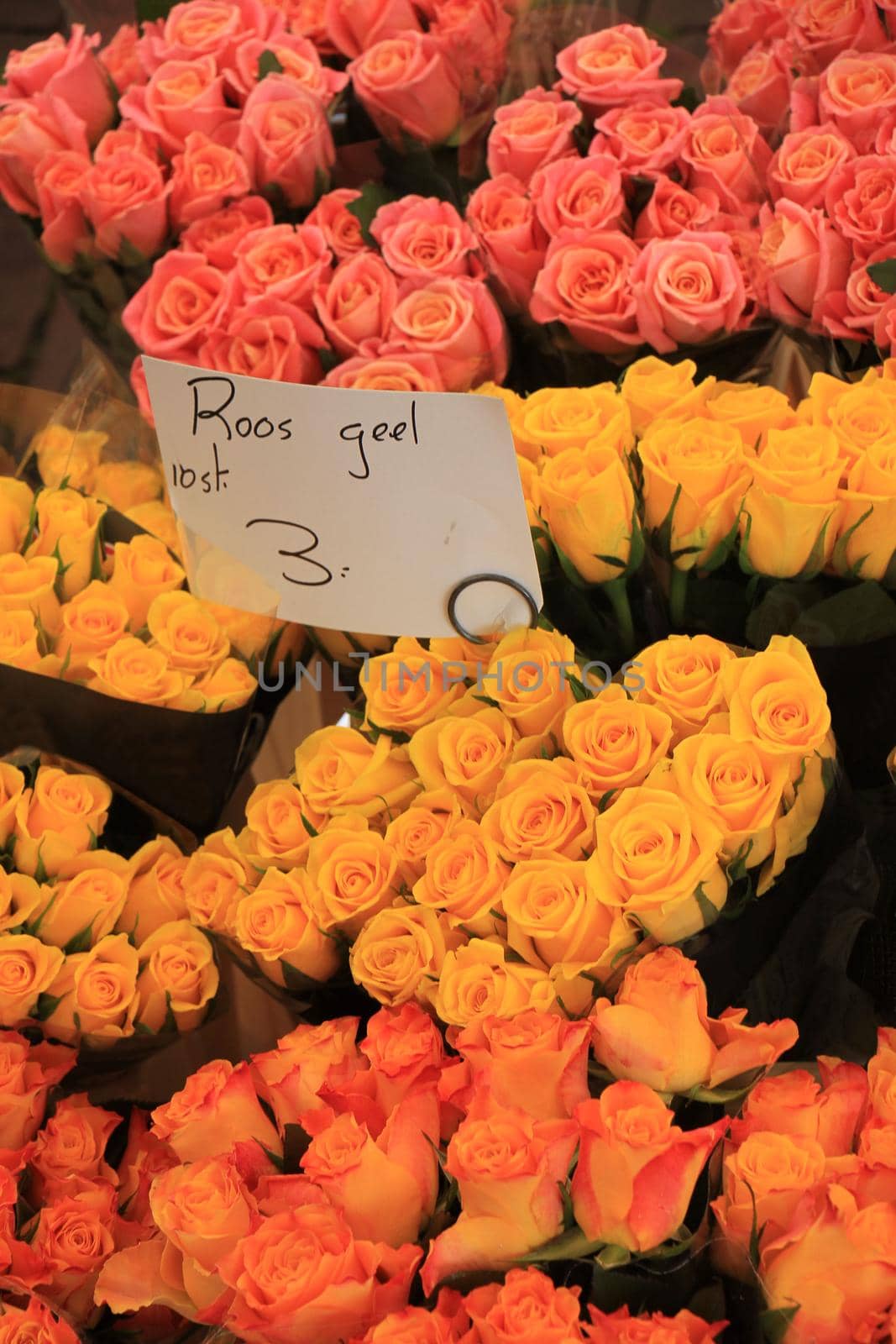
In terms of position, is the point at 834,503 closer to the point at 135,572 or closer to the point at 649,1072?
the point at 649,1072

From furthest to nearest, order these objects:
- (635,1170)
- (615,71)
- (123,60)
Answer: (123,60) → (615,71) → (635,1170)

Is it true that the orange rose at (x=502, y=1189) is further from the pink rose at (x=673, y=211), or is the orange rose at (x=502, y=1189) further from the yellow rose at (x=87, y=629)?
the pink rose at (x=673, y=211)

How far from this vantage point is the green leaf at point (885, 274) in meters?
0.83

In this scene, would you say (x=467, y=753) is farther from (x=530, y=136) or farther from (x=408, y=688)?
(x=530, y=136)

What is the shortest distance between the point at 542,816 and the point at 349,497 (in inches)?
8.8

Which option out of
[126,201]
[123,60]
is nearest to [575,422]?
[126,201]

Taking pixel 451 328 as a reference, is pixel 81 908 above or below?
below

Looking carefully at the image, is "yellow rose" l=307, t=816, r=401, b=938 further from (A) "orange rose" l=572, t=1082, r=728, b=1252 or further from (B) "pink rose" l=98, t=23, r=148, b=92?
(B) "pink rose" l=98, t=23, r=148, b=92

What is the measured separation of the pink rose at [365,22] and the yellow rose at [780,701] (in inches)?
29.1

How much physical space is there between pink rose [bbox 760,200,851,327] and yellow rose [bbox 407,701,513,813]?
384 millimetres

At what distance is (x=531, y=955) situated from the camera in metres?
0.67

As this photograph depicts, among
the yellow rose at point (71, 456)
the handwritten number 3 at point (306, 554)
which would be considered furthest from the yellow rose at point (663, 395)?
the yellow rose at point (71, 456)

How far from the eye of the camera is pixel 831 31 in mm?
990

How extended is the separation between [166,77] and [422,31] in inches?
9.4
